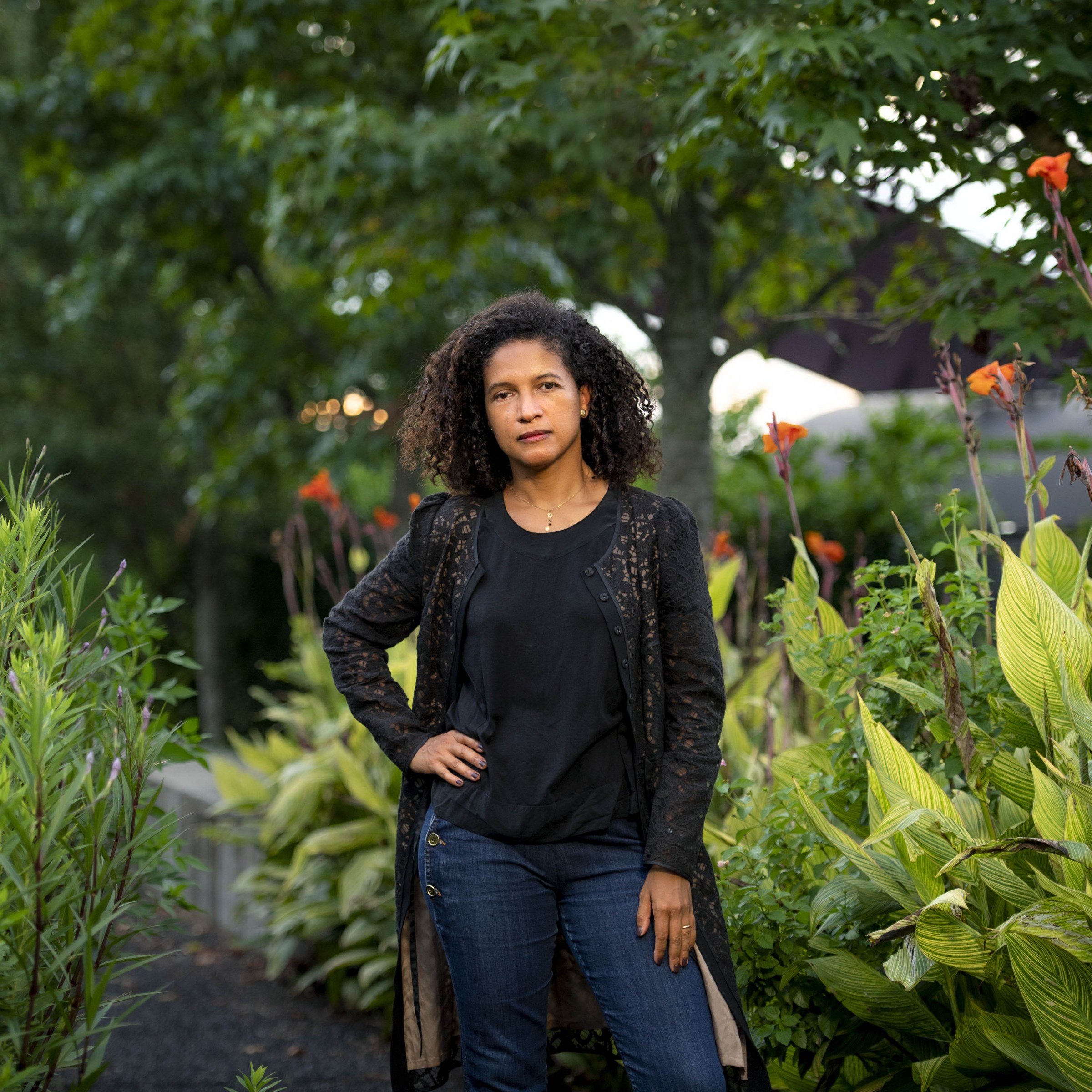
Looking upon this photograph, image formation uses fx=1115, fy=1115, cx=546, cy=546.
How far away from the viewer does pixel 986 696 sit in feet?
7.49

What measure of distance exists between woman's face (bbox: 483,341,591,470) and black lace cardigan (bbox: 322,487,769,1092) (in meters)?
0.16

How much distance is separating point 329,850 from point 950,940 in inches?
95.9

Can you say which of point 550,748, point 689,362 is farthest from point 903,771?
point 689,362

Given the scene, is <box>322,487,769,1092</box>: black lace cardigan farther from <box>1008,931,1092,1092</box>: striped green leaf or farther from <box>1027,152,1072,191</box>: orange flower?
<box>1027,152,1072,191</box>: orange flower

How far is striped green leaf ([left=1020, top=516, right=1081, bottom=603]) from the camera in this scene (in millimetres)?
2311

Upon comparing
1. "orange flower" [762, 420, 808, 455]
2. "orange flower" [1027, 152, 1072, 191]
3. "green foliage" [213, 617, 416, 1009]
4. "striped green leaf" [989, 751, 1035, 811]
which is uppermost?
"orange flower" [1027, 152, 1072, 191]

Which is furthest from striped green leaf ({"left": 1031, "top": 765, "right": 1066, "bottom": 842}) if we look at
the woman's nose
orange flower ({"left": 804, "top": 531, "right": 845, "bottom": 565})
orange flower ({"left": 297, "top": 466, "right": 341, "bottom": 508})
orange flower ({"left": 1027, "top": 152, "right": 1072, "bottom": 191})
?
orange flower ({"left": 297, "top": 466, "right": 341, "bottom": 508})

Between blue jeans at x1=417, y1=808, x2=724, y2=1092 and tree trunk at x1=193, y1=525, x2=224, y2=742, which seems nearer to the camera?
blue jeans at x1=417, y1=808, x2=724, y2=1092

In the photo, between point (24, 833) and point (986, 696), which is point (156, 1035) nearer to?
point (24, 833)

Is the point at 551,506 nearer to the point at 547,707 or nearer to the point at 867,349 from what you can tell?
the point at 547,707

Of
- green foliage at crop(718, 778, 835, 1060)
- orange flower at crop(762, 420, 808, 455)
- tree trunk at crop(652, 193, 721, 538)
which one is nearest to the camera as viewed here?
green foliage at crop(718, 778, 835, 1060)

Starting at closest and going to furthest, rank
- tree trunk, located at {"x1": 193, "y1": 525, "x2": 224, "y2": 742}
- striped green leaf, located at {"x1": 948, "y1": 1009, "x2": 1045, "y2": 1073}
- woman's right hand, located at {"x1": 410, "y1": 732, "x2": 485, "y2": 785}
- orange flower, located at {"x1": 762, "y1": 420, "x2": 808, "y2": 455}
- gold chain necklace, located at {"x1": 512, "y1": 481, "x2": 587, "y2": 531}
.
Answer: striped green leaf, located at {"x1": 948, "y1": 1009, "x2": 1045, "y2": 1073}, woman's right hand, located at {"x1": 410, "y1": 732, "x2": 485, "y2": 785}, gold chain necklace, located at {"x1": 512, "y1": 481, "x2": 587, "y2": 531}, orange flower, located at {"x1": 762, "y1": 420, "x2": 808, "y2": 455}, tree trunk, located at {"x1": 193, "y1": 525, "x2": 224, "y2": 742}

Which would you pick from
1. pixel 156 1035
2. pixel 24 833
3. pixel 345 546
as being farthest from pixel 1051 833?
pixel 345 546

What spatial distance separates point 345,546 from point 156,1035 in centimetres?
647
